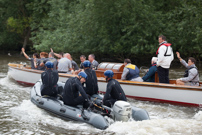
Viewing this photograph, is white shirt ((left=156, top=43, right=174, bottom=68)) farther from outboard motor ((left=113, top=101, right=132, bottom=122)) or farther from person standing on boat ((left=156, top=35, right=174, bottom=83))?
outboard motor ((left=113, top=101, right=132, bottom=122))

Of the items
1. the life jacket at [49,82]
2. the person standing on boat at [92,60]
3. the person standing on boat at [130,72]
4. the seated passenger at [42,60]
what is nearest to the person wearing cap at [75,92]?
the life jacket at [49,82]

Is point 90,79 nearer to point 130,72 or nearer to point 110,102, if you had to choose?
point 110,102

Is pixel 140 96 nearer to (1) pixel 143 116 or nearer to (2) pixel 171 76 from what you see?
(1) pixel 143 116

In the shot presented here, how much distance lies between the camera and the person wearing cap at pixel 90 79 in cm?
764

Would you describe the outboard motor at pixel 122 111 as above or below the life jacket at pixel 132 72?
below

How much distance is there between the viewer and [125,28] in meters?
18.3

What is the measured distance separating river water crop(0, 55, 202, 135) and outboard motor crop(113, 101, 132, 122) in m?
0.12

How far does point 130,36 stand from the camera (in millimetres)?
18828

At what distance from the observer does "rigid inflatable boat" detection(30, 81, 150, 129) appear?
624 centimetres

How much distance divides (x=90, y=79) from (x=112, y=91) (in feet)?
3.57

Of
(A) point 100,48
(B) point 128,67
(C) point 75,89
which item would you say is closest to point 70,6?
(A) point 100,48

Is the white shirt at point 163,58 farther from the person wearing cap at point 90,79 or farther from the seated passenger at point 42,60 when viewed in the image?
the seated passenger at point 42,60

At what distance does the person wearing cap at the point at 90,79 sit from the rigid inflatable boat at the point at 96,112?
0.17 m

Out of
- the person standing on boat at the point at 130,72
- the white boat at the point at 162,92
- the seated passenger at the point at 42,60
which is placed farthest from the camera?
the seated passenger at the point at 42,60
